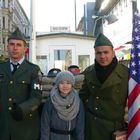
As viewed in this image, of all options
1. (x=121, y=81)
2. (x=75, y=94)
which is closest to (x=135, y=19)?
(x=121, y=81)

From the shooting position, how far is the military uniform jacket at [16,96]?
14.8ft

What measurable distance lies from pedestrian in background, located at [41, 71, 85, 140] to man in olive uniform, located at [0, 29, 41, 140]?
7.4 inches

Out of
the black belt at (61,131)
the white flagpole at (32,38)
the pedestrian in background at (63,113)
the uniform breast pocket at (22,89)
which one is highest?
the white flagpole at (32,38)

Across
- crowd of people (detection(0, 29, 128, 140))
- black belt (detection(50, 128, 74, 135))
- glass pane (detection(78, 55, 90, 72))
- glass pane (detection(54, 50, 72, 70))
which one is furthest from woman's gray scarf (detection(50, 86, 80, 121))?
glass pane (detection(78, 55, 90, 72))

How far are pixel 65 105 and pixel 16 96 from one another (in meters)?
0.55

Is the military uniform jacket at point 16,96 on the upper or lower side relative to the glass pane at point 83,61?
lower

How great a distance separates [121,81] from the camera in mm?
4633

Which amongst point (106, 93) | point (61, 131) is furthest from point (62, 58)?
point (106, 93)

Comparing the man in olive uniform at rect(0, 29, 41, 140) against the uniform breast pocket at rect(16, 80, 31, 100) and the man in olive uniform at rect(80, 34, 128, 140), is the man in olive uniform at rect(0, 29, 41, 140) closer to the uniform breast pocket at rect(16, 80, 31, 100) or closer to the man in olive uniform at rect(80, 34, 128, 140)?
the uniform breast pocket at rect(16, 80, 31, 100)

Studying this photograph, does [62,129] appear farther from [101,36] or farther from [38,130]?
[101,36]

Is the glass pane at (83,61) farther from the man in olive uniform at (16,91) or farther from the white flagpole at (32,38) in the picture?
the man in olive uniform at (16,91)

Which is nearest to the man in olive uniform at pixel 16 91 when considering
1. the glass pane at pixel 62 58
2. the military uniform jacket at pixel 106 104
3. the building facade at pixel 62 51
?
the military uniform jacket at pixel 106 104

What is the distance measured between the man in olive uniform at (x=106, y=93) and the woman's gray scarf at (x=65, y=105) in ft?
0.57

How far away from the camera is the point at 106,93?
4.62 m
